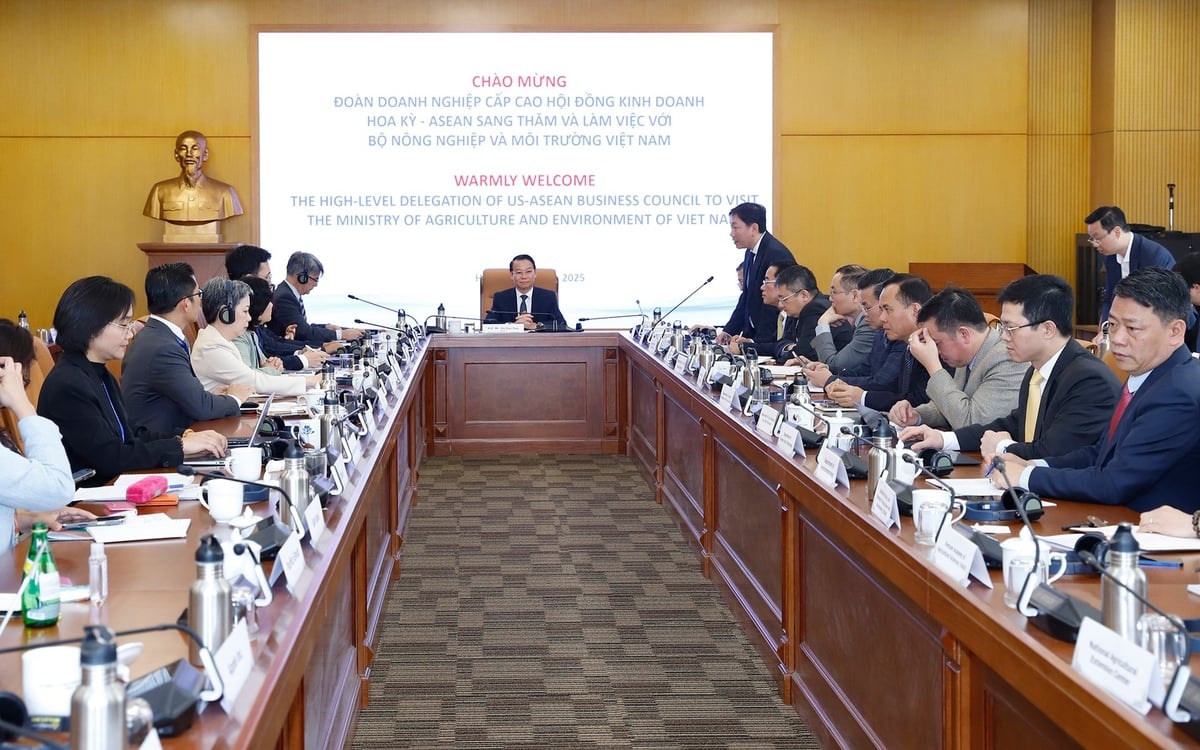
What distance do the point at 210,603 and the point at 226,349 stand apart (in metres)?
3.56

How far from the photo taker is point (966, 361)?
160 inches

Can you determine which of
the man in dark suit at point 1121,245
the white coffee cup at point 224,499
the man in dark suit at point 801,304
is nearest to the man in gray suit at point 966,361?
the man in dark suit at point 801,304

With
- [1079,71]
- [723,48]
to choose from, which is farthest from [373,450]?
[1079,71]

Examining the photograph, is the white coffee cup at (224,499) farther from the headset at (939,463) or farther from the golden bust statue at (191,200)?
the golden bust statue at (191,200)

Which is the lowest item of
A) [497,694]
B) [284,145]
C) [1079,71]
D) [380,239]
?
[497,694]

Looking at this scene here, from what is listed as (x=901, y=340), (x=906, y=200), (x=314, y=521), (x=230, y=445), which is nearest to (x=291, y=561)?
(x=314, y=521)

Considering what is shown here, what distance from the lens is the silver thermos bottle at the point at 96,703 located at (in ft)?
4.07

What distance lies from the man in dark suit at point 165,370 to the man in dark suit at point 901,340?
2.24 metres

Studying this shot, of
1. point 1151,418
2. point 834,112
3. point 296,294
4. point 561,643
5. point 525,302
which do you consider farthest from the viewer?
point 834,112

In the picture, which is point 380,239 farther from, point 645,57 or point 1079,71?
point 1079,71

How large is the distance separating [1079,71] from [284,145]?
5959 mm

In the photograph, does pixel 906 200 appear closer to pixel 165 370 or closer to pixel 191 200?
pixel 191 200

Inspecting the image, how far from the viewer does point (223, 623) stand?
5.48 feet

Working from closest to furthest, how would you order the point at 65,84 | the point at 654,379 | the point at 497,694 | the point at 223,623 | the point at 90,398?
1. the point at 223,623
2. the point at 90,398
3. the point at 497,694
4. the point at 654,379
5. the point at 65,84
